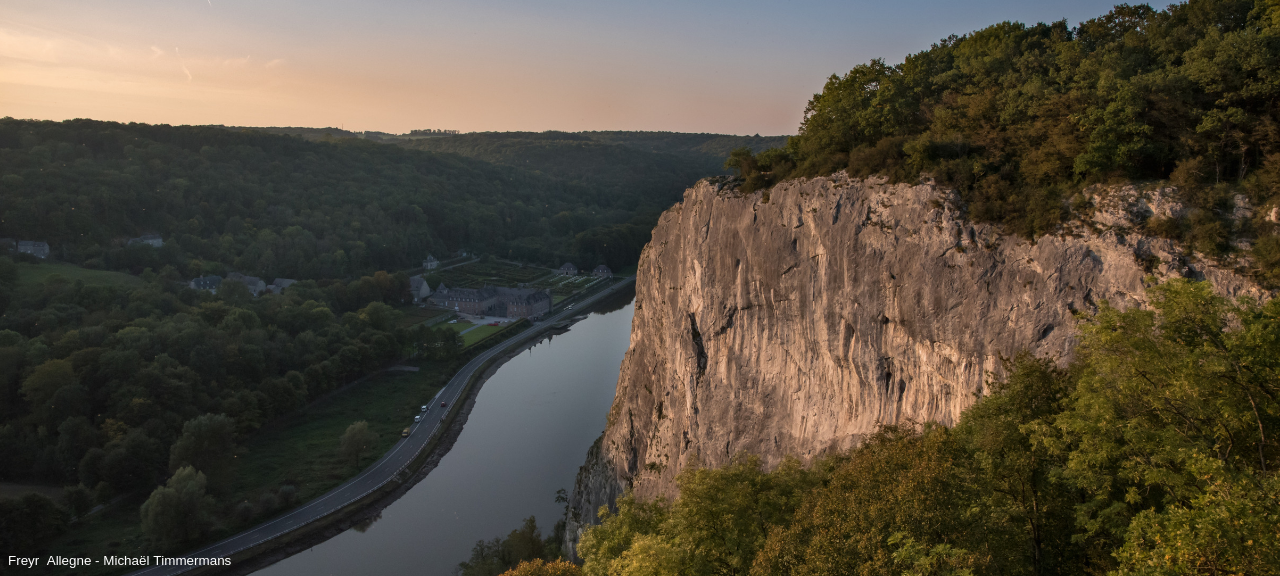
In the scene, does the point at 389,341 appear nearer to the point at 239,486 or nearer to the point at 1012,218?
the point at 239,486

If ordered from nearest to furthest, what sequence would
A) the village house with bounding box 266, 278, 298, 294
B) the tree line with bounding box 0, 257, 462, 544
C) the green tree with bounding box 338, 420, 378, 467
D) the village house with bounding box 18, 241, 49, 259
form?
the tree line with bounding box 0, 257, 462, 544, the green tree with bounding box 338, 420, 378, 467, the village house with bounding box 18, 241, 49, 259, the village house with bounding box 266, 278, 298, 294

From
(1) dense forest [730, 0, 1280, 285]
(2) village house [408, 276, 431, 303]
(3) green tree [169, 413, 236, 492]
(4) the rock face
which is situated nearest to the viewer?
(1) dense forest [730, 0, 1280, 285]

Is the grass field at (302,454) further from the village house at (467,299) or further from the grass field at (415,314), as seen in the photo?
the village house at (467,299)

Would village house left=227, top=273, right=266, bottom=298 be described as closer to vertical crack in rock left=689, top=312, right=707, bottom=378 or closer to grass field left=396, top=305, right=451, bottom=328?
grass field left=396, top=305, right=451, bottom=328

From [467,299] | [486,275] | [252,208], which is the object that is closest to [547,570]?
[467,299]

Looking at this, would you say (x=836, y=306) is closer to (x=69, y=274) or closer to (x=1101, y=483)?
(x=1101, y=483)

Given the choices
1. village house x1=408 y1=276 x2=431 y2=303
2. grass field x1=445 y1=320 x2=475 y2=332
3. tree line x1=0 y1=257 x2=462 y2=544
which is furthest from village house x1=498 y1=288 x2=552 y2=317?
tree line x1=0 y1=257 x2=462 y2=544
